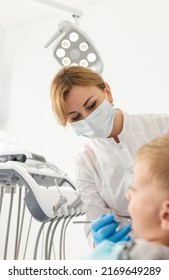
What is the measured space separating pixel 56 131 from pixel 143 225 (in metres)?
2.16

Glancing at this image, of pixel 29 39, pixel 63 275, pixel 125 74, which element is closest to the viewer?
pixel 63 275

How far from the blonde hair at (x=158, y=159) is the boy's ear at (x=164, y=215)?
4 cm

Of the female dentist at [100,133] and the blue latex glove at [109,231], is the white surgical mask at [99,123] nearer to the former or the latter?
the female dentist at [100,133]

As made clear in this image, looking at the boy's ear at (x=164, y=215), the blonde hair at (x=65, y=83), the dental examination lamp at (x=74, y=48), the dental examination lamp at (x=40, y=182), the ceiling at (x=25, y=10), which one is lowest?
the dental examination lamp at (x=40, y=182)

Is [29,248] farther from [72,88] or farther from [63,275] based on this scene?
[63,275]

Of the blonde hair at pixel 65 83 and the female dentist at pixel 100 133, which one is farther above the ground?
the blonde hair at pixel 65 83

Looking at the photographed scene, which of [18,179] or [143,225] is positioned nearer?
[143,225]

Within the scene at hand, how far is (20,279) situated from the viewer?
67 centimetres

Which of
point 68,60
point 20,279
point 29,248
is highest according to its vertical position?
point 68,60

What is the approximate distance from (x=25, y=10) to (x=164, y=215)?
3043 mm

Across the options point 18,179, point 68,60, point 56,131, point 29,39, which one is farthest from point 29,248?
point 29,39

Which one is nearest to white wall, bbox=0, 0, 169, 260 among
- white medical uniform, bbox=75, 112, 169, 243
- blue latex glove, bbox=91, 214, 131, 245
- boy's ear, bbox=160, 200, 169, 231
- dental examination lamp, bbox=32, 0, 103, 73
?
dental examination lamp, bbox=32, 0, 103, 73

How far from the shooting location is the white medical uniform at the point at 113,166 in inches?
52.2

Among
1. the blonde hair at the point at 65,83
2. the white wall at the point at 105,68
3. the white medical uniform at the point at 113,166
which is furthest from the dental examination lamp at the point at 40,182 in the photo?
the white wall at the point at 105,68
